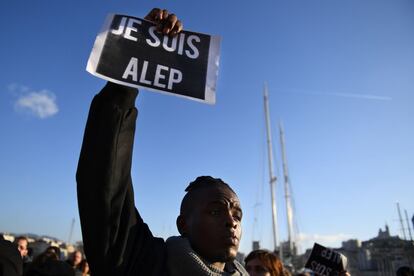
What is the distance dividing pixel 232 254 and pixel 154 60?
3.77 feet

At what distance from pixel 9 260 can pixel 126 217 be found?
5.41 feet

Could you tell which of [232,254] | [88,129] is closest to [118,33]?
[88,129]

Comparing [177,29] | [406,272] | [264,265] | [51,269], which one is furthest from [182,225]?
[406,272]

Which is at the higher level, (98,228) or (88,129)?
(88,129)

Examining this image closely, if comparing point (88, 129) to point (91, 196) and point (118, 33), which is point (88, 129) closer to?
point (91, 196)

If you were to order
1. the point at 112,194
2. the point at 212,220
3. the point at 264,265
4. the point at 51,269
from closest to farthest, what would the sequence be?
the point at 112,194 → the point at 212,220 → the point at 51,269 → the point at 264,265

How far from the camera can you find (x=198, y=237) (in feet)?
5.49

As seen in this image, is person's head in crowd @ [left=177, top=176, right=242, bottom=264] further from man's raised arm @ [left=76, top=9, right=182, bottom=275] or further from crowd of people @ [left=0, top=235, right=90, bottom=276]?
crowd of people @ [left=0, top=235, right=90, bottom=276]

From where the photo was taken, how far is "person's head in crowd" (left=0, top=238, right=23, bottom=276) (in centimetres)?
252

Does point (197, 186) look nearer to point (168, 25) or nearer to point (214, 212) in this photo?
point (214, 212)

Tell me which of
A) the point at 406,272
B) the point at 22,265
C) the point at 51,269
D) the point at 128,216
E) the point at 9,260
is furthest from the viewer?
the point at 406,272

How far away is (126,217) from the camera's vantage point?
1.56 metres

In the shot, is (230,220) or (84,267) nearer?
(230,220)

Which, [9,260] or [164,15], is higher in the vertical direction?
[164,15]
